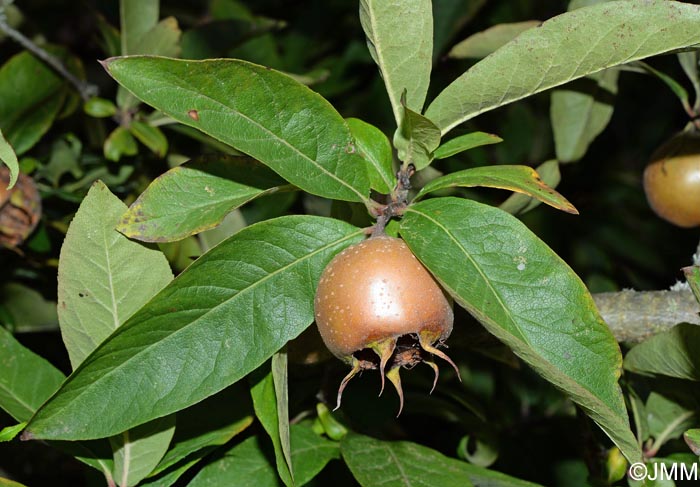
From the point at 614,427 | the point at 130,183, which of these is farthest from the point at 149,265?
the point at 130,183

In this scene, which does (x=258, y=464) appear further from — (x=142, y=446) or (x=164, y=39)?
(x=164, y=39)

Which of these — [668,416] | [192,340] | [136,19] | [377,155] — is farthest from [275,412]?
[136,19]

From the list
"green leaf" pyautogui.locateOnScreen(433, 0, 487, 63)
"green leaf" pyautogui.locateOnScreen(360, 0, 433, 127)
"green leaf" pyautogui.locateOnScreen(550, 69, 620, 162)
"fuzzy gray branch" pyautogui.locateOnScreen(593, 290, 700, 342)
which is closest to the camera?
"green leaf" pyautogui.locateOnScreen(360, 0, 433, 127)

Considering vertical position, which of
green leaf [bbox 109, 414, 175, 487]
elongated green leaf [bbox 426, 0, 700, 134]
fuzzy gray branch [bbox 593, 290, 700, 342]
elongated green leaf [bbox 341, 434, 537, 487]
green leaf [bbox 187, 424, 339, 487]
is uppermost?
elongated green leaf [bbox 426, 0, 700, 134]

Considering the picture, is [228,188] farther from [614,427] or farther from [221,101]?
[614,427]

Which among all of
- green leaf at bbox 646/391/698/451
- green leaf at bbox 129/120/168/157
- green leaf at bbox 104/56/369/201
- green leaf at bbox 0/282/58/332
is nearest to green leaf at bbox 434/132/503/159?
green leaf at bbox 104/56/369/201

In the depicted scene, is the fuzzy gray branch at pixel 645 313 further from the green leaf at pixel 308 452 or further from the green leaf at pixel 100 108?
the green leaf at pixel 100 108

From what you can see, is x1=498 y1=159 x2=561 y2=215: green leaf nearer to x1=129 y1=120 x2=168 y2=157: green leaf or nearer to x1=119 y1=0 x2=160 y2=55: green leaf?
x1=129 y1=120 x2=168 y2=157: green leaf
